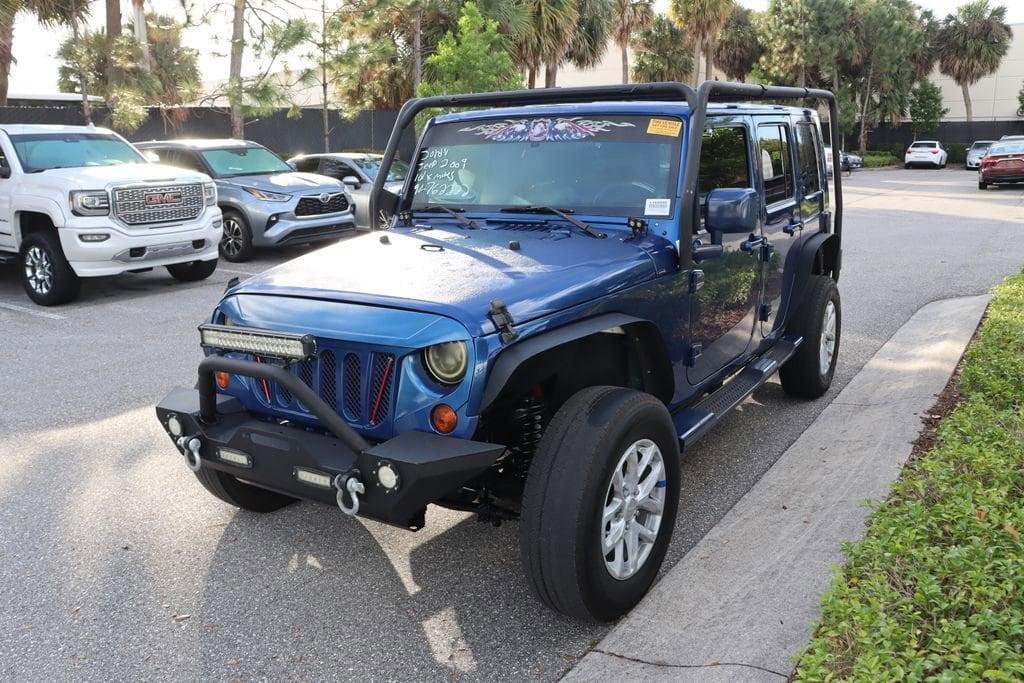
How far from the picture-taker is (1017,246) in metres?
13.6

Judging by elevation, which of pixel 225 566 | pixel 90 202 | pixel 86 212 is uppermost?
pixel 90 202

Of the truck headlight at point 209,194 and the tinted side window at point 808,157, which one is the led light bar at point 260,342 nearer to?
the tinted side window at point 808,157

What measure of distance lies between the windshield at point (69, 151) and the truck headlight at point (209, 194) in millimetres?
908

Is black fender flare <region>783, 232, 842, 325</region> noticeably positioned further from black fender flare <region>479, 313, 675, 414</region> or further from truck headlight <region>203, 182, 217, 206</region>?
truck headlight <region>203, 182, 217, 206</region>

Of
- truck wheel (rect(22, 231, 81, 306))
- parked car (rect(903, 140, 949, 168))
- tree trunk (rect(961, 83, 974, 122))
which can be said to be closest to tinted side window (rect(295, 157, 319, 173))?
truck wheel (rect(22, 231, 81, 306))

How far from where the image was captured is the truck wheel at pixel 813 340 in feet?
18.8

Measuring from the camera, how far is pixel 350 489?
301 centimetres

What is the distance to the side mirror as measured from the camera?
402 centimetres

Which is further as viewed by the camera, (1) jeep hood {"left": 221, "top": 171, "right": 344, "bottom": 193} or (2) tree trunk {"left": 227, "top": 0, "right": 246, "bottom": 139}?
(2) tree trunk {"left": 227, "top": 0, "right": 246, "bottom": 139}

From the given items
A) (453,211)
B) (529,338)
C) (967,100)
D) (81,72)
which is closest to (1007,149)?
(81,72)

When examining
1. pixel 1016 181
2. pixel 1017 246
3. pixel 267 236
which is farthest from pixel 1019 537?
pixel 1016 181

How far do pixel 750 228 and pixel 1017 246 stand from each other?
11.4 metres

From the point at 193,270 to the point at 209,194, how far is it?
3.45 feet

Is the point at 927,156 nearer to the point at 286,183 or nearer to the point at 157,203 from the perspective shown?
the point at 286,183
